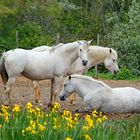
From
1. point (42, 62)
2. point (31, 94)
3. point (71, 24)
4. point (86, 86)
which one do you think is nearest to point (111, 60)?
point (42, 62)

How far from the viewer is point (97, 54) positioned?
546 inches

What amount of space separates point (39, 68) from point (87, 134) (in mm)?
6322

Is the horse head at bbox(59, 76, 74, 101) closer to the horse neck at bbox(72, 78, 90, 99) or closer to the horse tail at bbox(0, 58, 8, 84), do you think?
the horse neck at bbox(72, 78, 90, 99)

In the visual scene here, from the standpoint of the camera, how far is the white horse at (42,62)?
40.0ft

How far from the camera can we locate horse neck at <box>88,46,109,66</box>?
45.1 feet

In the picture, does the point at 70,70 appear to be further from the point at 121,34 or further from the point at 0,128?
the point at 121,34

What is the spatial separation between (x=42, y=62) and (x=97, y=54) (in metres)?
1.90

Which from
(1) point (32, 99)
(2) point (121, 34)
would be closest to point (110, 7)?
(2) point (121, 34)

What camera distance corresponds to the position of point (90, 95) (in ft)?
37.8

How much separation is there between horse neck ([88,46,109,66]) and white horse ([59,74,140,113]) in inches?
83.3

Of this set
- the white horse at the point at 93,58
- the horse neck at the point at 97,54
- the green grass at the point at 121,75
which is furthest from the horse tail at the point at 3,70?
the green grass at the point at 121,75

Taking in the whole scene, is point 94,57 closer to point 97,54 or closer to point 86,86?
point 97,54

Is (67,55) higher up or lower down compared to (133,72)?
higher up

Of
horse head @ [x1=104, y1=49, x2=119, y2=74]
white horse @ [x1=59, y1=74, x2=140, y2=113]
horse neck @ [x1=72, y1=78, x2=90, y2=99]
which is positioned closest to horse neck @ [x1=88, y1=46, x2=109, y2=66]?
horse head @ [x1=104, y1=49, x2=119, y2=74]
